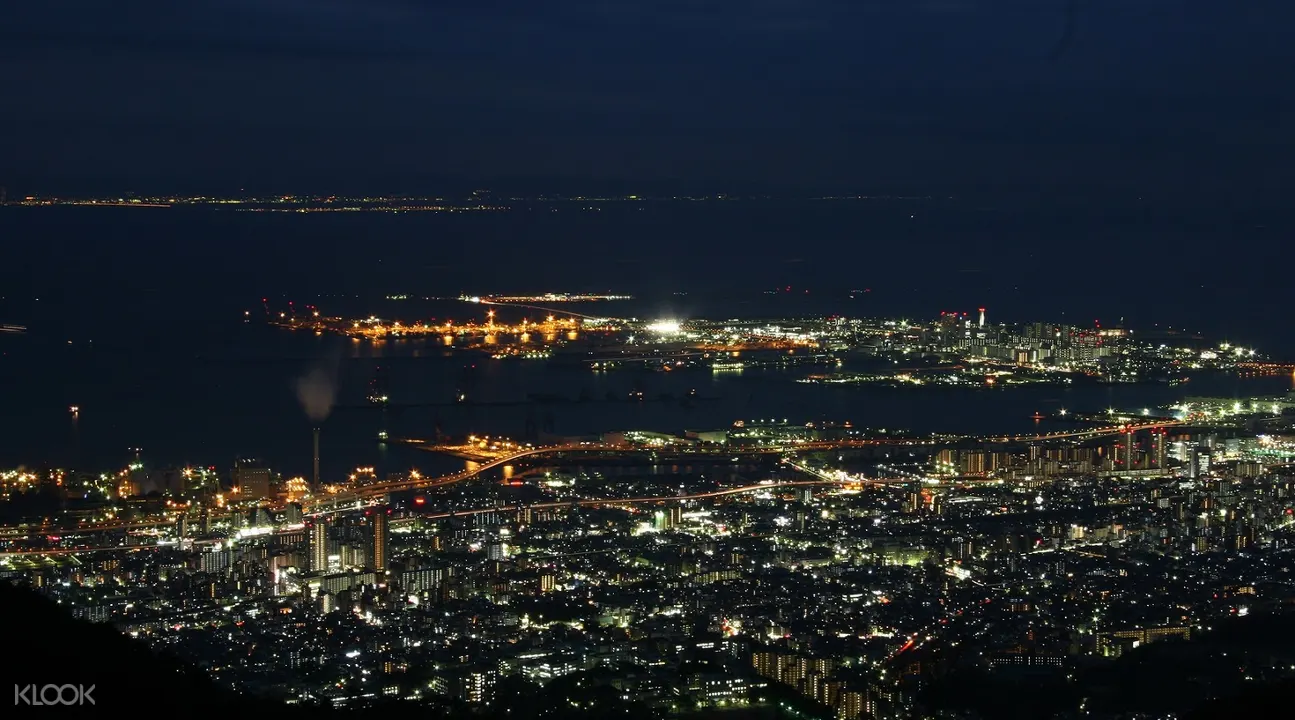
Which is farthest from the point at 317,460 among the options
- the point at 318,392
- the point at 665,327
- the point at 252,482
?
the point at 665,327

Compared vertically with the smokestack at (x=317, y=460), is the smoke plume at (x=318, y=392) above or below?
above

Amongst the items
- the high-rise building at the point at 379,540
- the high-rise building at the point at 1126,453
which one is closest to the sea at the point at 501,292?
the high-rise building at the point at 1126,453

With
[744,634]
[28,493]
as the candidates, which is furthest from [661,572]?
[28,493]

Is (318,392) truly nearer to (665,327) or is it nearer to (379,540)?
(665,327)

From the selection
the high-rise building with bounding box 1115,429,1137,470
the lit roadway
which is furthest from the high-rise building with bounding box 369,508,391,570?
the high-rise building with bounding box 1115,429,1137,470

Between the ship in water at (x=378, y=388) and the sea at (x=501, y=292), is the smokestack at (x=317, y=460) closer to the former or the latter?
the sea at (x=501, y=292)

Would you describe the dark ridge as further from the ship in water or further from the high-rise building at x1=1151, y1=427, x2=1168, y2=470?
the ship in water
